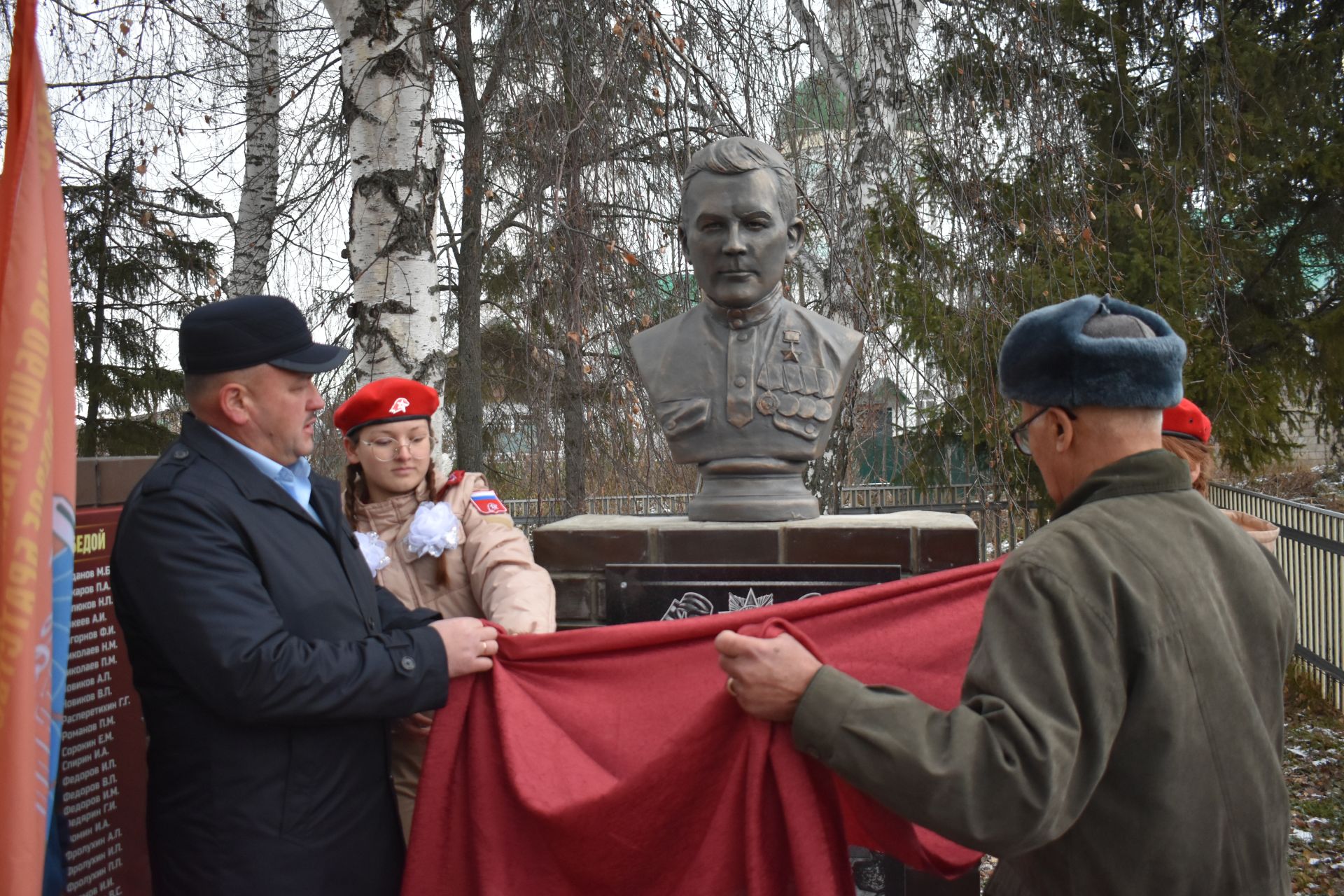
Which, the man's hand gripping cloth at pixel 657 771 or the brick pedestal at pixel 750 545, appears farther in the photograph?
the brick pedestal at pixel 750 545

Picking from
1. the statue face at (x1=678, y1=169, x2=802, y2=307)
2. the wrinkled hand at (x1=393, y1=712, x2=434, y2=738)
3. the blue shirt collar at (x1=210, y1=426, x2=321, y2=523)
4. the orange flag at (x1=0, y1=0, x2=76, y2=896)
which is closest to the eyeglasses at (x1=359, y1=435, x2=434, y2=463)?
the blue shirt collar at (x1=210, y1=426, x2=321, y2=523)

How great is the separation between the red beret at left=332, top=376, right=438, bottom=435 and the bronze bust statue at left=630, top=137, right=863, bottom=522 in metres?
0.78

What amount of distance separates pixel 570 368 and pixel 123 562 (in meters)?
3.20

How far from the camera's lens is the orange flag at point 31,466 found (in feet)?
4.95

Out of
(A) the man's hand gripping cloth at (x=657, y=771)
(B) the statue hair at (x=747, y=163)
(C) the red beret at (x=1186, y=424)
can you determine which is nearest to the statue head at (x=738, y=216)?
(B) the statue hair at (x=747, y=163)

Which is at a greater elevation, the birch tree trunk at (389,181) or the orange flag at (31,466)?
the birch tree trunk at (389,181)

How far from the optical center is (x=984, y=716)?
1.37m

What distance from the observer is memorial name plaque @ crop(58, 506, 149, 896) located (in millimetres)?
2475

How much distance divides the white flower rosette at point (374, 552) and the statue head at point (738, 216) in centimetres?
122

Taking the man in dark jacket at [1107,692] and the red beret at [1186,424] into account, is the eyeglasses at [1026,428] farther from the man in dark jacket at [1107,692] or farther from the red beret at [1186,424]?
the red beret at [1186,424]

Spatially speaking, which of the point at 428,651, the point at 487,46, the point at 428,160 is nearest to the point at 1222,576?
the point at 428,651

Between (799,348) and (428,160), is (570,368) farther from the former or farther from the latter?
(799,348)

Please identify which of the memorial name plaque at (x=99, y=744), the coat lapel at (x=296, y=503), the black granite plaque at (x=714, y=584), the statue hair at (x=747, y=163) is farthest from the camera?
the statue hair at (x=747, y=163)

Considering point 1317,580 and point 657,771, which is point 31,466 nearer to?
point 657,771
